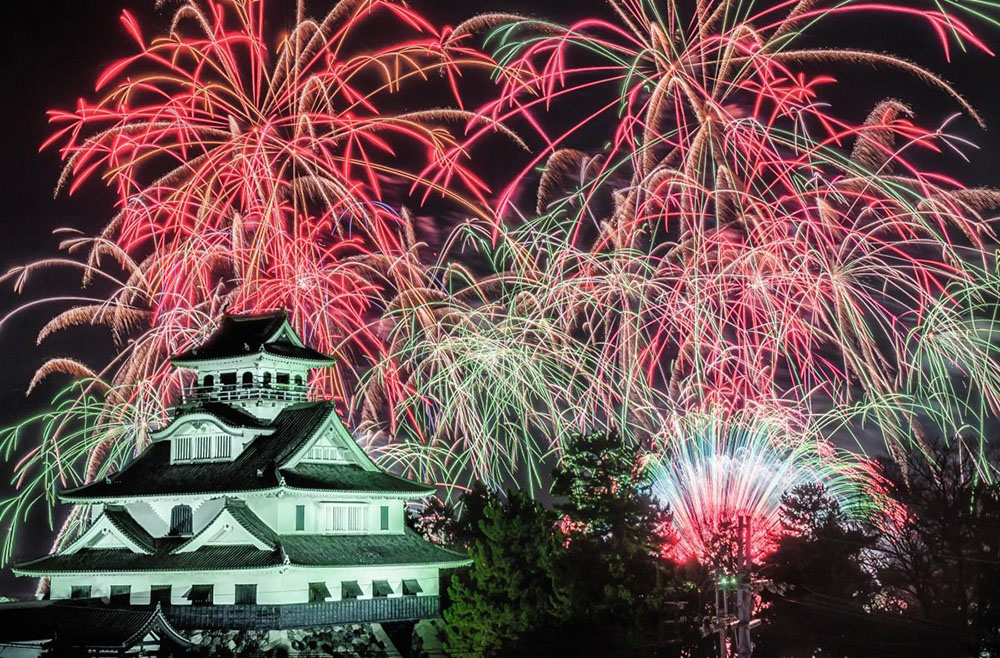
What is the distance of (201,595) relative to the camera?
1847 inches

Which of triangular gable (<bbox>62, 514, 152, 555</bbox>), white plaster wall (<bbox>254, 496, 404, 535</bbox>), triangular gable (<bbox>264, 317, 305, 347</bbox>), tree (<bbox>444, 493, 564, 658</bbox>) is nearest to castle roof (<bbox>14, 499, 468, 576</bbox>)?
triangular gable (<bbox>62, 514, 152, 555</bbox>)

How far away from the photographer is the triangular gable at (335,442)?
164ft

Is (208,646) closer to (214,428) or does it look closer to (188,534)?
(188,534)

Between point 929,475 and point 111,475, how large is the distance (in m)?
37.2

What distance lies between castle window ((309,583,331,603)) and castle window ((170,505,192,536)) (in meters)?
6.49

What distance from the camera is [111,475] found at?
52719 millimetres

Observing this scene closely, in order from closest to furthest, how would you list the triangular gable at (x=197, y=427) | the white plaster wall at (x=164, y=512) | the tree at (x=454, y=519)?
the white plaster wall at (x=164, y=512) < the triangular gable at (x=197, y=427) < the tree at (x=454, y=519)

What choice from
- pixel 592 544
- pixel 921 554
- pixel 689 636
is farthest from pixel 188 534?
pixel 921 554

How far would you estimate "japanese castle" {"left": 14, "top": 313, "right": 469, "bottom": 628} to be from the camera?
4681 cm

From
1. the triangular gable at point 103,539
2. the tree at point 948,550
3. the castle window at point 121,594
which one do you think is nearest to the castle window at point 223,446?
the triangular gable at point 103,539

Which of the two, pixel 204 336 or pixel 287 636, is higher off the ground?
pixel 204 336

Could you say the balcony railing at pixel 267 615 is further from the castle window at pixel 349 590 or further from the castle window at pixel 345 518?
the castle window at pixel 345 518

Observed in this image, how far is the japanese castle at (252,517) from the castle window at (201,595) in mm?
56

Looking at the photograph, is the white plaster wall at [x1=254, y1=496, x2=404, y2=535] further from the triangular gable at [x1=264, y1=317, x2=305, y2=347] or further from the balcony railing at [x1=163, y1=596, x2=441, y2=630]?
the triangular gable at [x1=264, y1=317, x2=305, y2=347]
